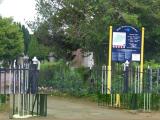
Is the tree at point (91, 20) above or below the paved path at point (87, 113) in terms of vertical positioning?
above

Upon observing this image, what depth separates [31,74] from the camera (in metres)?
14.0

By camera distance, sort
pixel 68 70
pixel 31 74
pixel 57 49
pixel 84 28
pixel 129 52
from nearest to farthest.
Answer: pixel 31 74
pixel 129 52
pixel 84 28
pixel 68 70
pixel 57 49

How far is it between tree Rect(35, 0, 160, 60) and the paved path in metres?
3.51

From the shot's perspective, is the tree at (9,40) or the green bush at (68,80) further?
the tree at (9,40)

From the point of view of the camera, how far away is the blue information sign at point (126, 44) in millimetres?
17406

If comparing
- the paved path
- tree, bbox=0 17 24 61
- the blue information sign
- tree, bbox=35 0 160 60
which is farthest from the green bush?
tree, bbox=0 17 24 61

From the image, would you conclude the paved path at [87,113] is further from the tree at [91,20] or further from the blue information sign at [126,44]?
the tree at [91,20]

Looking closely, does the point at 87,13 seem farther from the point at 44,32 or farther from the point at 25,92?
the point at 25,92

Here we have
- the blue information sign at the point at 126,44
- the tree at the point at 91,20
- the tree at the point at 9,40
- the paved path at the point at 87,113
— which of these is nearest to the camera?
the paved path at the point at 87,113

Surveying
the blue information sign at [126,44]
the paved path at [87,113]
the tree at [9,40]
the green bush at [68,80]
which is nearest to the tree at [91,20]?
the green bush at [68,80]

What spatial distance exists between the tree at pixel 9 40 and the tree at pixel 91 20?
28581 mm

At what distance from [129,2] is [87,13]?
2.46 metres

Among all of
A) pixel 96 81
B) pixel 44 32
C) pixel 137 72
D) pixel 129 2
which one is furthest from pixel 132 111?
pixel 44 32

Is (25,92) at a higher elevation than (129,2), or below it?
below
